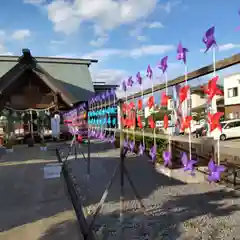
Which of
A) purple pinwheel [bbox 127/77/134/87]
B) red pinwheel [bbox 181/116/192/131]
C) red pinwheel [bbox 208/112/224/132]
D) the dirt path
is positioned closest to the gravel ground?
the dirt path

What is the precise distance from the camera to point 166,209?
5.25 m

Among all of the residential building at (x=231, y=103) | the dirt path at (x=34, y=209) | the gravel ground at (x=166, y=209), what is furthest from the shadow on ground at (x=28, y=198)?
the residential building at (x=231, y=103)

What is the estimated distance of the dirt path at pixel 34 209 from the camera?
4.01 metres

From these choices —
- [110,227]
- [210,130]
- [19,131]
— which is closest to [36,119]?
[19,131]

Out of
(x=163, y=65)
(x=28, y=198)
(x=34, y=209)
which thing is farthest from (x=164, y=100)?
(x=28, y=198)

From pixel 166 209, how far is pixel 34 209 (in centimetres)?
237

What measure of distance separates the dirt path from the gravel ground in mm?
462

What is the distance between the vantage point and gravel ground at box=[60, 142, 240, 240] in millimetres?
4152

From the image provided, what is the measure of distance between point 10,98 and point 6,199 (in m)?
12.3

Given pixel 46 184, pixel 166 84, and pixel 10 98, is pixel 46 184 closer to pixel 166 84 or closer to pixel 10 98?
pixel 166 84

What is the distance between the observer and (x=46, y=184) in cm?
676

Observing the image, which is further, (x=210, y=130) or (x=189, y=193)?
(x=189, y=193)

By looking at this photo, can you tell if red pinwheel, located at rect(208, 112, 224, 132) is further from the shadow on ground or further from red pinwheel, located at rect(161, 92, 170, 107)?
the shadow on ground

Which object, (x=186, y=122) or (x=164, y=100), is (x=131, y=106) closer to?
(x=164, y=100)
